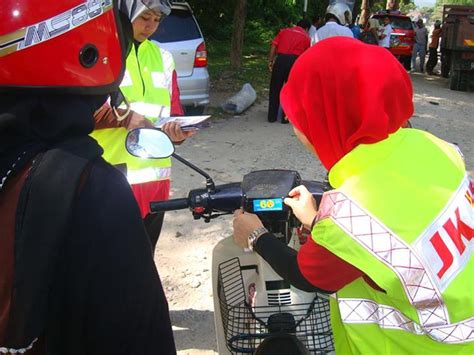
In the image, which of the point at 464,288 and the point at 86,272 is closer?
the point at 86,272

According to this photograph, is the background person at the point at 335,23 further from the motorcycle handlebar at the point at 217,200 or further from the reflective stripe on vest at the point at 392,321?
the reflective stripe on vest at the point at 392,321

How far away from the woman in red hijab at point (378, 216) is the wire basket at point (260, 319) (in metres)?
0.11

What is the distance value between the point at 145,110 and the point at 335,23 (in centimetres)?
537

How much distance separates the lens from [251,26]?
24203 millimetres

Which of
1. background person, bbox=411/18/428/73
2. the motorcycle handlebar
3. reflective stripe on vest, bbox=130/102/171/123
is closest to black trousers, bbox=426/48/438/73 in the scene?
background person, bbox=411/18/428/73

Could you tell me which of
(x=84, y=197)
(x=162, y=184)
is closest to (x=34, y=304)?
(x=84, y=197)

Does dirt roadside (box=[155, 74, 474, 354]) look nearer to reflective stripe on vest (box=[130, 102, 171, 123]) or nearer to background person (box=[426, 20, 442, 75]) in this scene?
reflective stripe on vest (box=[130, 102, 171, 123])

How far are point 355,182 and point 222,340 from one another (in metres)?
0.71

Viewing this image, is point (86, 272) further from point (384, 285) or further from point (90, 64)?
point (384, 285)

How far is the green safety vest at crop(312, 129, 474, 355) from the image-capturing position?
1343 mm

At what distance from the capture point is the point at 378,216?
1.35m

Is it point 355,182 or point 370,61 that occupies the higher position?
point 370,61

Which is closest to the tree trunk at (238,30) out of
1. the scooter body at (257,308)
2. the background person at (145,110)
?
the background person at (145,110)

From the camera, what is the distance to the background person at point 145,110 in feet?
7.81
